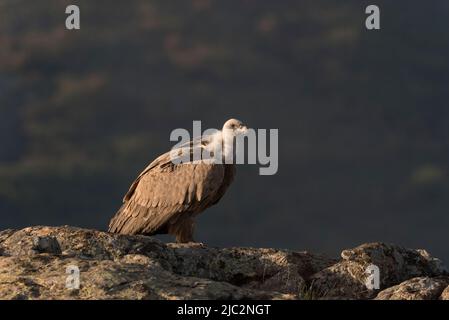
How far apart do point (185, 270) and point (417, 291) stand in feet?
10.2

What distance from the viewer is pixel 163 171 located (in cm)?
1923

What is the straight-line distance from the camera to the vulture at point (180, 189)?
1805cm

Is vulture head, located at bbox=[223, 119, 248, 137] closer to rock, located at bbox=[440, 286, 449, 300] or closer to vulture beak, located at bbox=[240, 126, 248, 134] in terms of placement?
vulture beak, located at bbox=[240, 126, 248, 134]

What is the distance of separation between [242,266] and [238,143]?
6261mm

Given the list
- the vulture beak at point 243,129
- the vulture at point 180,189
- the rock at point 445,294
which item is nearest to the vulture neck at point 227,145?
the vulture at point 180,189

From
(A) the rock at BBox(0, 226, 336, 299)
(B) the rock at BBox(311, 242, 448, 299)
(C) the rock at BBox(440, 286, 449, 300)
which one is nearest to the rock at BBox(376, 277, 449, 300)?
(C) the rock at BBox(440, 286, 449, 300)

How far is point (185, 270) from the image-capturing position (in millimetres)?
11617

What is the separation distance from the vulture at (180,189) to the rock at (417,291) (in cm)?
760

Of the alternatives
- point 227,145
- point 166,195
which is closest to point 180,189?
point 166,195

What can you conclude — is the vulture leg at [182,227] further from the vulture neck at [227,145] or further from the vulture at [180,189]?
the vulture neck at [227,145]

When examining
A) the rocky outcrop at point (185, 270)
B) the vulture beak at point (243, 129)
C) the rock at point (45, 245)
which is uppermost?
the vulture beak at point (243, 129)

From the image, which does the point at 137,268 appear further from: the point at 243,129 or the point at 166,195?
the point at 166,195
